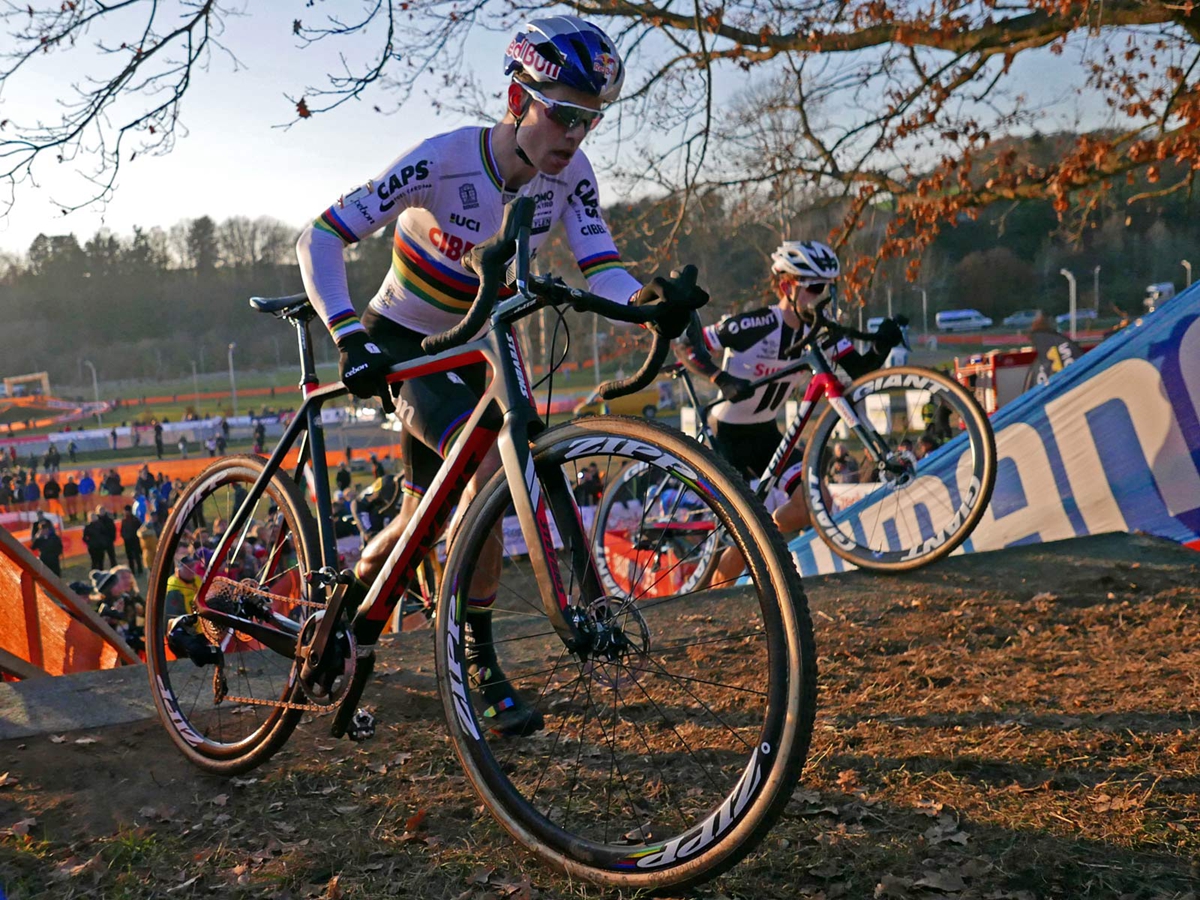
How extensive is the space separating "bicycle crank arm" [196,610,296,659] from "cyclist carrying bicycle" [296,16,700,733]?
1.29 feet

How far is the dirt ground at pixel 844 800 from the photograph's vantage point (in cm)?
253

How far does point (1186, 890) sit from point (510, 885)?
5.42 ft

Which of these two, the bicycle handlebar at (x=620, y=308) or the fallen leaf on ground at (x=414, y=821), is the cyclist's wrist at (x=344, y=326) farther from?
the fallen leaf on ground at (x=414, y=821)

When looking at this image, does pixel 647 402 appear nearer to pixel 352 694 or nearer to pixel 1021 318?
pixel 1021 318

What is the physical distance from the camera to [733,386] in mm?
6457

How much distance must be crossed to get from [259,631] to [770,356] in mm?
5070

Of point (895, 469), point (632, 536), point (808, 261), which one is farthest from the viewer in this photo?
point (808, 261)

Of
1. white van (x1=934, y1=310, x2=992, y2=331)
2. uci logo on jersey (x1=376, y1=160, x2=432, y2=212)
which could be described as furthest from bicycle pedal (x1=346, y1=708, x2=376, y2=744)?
white van (x1=934, y1=310, x2=992, y2=331)

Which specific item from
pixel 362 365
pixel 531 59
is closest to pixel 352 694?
pixel 362 365

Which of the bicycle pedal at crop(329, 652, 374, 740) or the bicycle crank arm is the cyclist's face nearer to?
the bicycle pedal at crop(329, 652, 374, 740)

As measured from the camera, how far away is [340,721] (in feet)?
10.1

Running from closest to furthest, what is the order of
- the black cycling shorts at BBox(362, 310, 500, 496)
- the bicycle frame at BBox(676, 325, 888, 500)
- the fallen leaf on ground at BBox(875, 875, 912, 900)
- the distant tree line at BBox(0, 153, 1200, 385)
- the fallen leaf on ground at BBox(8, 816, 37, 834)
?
1. the fallen leaf on ground at BBox(875, 875, 912, 900)
2. the fallen leaf on ground at BBox(8, 816, 37, 834)
3. the black cycling shorts at BBox(362, 310, 500, 496)
4. the bicycle frame at BBox(676, 325, 888, 500)
5. the distant tree line at BBox(0, 153, 1200, 385)

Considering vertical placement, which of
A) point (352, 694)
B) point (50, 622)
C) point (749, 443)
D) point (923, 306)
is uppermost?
point (923, 306)

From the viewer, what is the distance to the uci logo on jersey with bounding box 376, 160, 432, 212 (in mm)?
3373
